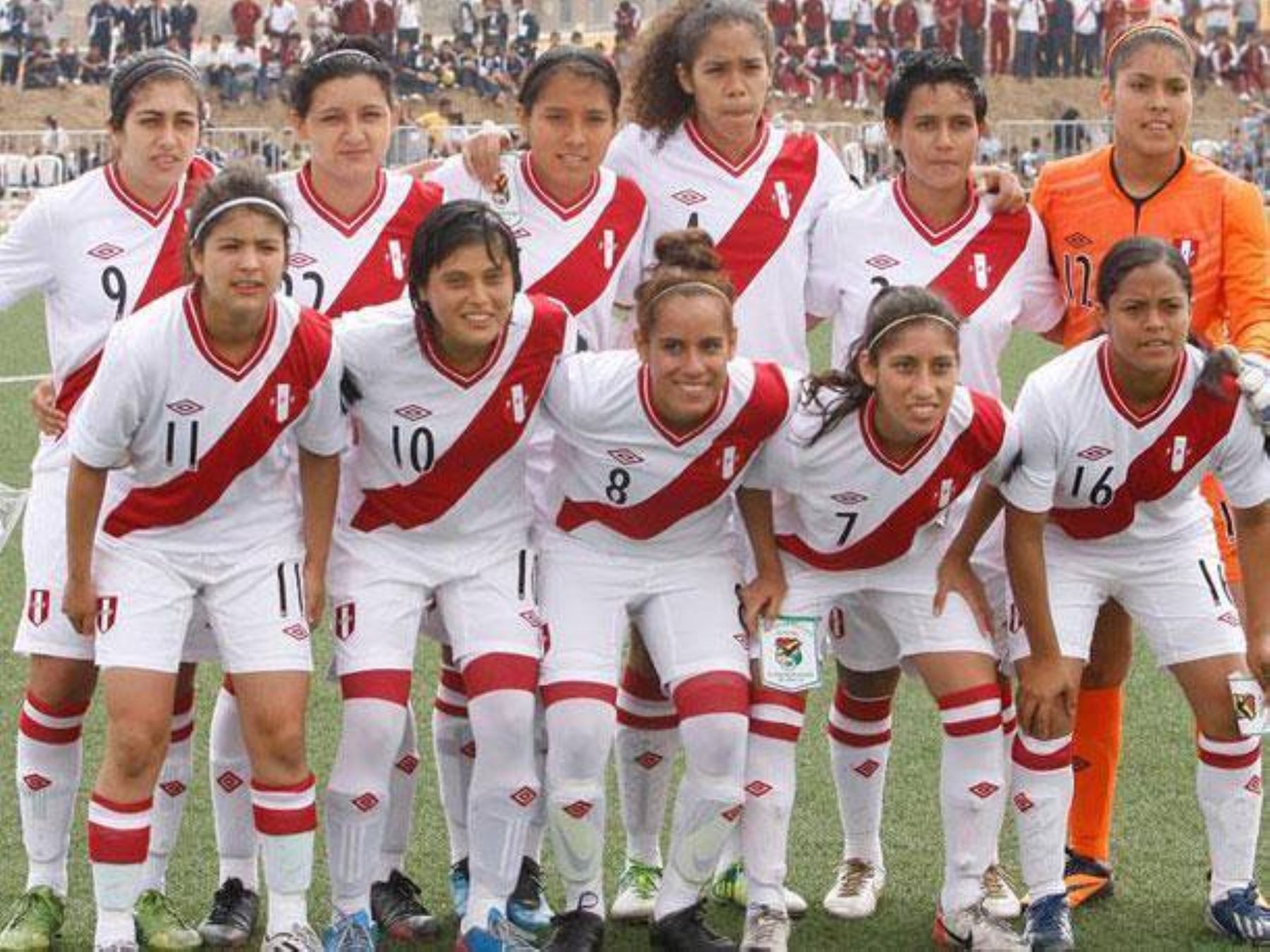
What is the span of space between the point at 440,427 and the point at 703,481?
624mm

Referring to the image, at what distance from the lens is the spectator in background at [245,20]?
123ft

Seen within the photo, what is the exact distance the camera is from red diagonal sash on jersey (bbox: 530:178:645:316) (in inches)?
229

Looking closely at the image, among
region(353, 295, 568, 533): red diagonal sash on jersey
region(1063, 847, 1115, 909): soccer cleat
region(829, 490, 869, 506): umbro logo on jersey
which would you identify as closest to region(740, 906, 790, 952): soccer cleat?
region(1063, 847, 1115, 909): soccer cleat

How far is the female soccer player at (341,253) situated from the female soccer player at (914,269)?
1.07m

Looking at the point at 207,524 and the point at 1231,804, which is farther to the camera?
the point at 1231,804

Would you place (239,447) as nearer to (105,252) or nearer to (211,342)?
(211,342)

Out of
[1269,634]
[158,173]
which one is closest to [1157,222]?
[1269,634]

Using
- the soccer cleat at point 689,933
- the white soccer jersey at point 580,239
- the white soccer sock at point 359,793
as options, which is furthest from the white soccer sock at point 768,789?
the white soccer jersey at point 580,239

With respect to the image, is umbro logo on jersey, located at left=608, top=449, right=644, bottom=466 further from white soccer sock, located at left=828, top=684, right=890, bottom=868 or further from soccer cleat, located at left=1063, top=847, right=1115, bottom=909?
soccer cleat, located at left=1063, top=847, right=1115, bottom=909

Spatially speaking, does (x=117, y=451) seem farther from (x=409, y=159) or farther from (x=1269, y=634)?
(x=409, y=159)

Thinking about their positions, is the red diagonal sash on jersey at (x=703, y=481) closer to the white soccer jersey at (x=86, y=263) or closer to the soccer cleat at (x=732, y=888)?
the soccer cleat at (x=732, y=888)

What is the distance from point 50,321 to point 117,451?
681 millimetres

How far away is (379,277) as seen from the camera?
5.62m

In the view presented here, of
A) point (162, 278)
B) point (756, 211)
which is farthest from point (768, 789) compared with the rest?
point (162, 278)
